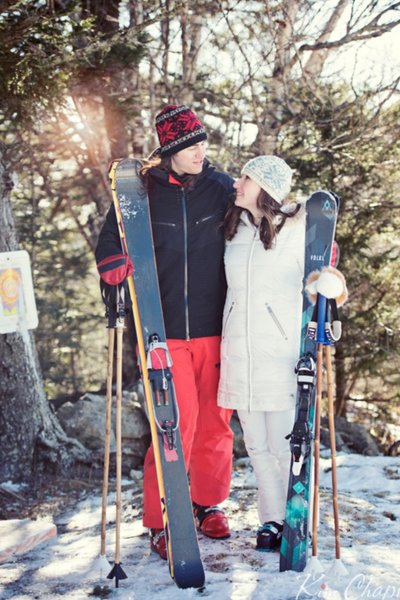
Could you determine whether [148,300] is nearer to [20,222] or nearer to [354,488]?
[354,488]

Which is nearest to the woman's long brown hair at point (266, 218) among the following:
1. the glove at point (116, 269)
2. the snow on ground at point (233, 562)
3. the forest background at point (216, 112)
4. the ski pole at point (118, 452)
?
the glove at point (116, 269)

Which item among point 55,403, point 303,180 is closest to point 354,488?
point 55,403

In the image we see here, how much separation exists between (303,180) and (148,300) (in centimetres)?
552

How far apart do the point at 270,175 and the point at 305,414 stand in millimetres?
1205

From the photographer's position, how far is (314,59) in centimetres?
808

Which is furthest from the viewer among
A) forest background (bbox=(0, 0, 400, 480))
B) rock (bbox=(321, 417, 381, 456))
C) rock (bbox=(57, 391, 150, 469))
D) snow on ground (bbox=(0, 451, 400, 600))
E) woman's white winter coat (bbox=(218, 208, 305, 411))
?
rock (bbox=(321, 417, 381, 456))

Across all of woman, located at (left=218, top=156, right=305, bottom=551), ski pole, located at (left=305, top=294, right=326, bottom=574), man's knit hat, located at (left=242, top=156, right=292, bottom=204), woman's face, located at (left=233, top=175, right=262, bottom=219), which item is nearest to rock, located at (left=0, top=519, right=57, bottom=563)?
woman, located at (left=218, top=156, right=305, bottom=551)

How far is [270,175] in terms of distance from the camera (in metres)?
3.21

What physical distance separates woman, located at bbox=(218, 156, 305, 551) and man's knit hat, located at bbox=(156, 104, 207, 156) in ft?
1.20

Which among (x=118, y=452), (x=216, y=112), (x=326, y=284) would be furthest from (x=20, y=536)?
(x=216, y=112)

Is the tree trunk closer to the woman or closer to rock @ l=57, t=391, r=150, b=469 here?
rock @ l=57, t=391, r=150, b=469

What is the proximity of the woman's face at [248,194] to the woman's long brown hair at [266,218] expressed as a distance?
0.03 meters

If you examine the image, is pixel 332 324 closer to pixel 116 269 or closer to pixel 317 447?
pixel 317 447

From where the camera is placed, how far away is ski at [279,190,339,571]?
3014 millimetres
